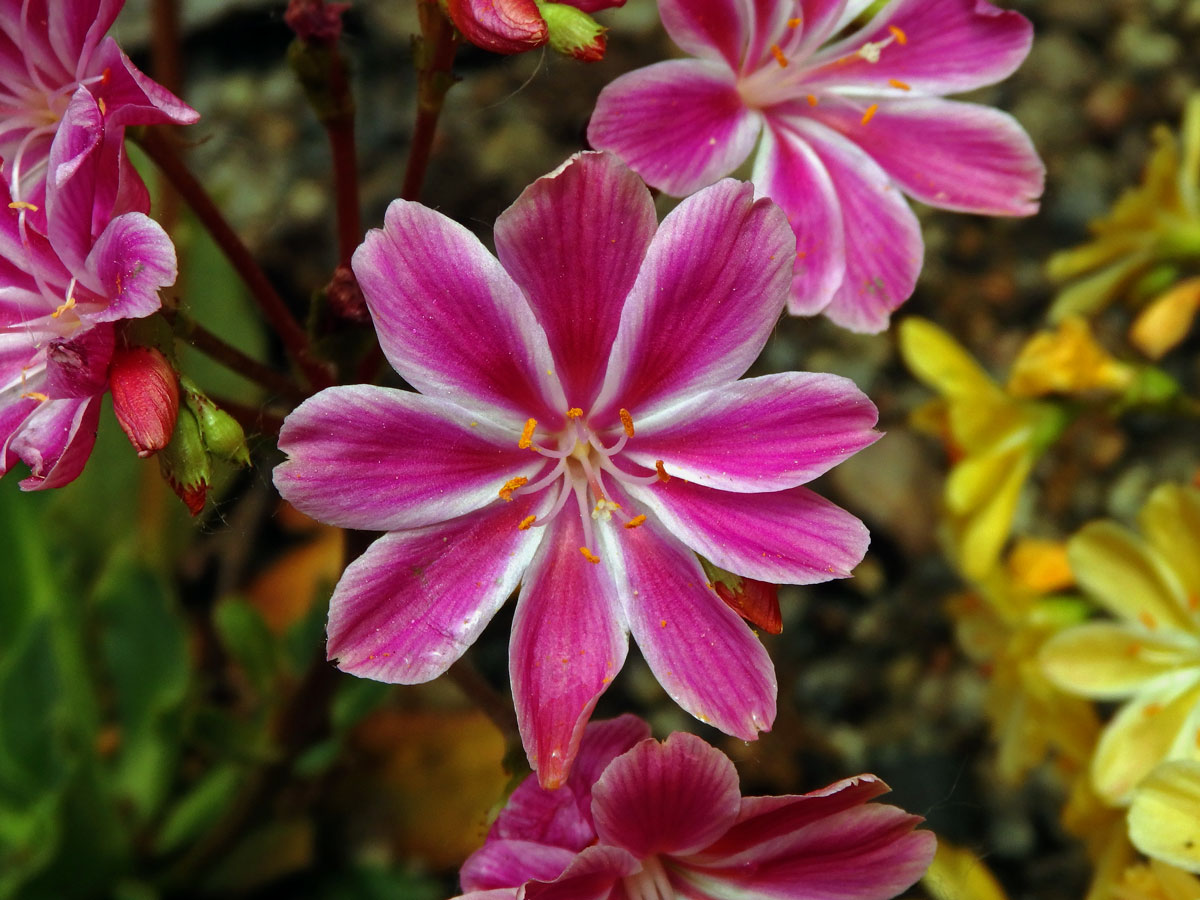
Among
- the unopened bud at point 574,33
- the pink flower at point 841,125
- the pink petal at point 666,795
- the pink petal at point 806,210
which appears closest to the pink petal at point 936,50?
the pink flower at point 841,125

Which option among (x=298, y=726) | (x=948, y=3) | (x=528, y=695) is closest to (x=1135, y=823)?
(x=528, y=695)

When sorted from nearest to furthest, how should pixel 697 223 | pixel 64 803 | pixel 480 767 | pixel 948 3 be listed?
pixel 697 223
pixel 948 3
pixel 64 803
pixel 480 767

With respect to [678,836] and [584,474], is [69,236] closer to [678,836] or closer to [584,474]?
[584,474]

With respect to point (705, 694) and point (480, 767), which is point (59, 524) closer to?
point (480, 767)

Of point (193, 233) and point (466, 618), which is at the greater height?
point (466, 618)

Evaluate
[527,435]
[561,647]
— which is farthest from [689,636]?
[527,435]

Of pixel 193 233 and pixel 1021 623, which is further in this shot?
pixel 193 233

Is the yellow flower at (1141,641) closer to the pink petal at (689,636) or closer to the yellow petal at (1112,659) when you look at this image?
the yellow petal at (1112,659)
